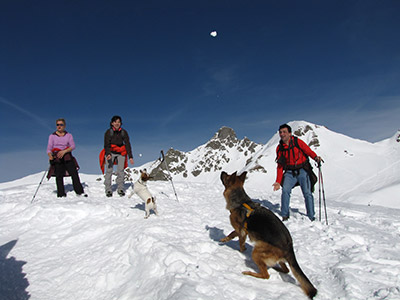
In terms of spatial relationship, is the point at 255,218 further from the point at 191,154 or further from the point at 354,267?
the point at 191,154

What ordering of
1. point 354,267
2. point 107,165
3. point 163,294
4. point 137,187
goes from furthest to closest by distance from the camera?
point 107,165 < point 137,187 < point 354,267 < point 163,294

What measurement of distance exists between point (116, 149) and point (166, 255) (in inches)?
281

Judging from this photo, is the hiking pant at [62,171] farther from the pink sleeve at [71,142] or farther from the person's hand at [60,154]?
the pink sleeve at [71,142]

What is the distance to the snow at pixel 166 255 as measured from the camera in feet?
12.1

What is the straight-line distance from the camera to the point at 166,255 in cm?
441

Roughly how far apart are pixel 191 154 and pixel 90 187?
557ft

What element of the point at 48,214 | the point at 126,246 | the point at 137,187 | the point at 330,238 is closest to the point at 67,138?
the point at 48,214

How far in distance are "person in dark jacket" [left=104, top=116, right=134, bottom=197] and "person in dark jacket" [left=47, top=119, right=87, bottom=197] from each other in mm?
1409

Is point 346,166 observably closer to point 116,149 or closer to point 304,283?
point 116,149

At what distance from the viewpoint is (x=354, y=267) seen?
4.32m

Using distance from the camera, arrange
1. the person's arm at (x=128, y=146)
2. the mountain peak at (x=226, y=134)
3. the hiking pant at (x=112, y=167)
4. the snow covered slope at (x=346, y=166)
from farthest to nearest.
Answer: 1. the mountain peak at (x=226, y=134)
2. the snow covered slope at (x=346, y=166)
3. the person's arm at (x=128, y=146)
4. the hiking pant at (x=112, y=167)

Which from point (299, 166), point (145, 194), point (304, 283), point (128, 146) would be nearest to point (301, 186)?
point (299, 166)

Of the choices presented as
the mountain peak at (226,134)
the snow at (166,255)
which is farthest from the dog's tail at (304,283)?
the mountain peak at (226,134)

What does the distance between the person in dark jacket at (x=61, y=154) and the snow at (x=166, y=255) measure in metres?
1.58
